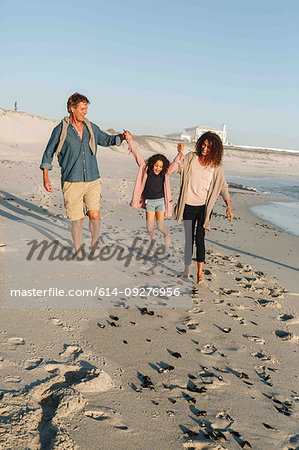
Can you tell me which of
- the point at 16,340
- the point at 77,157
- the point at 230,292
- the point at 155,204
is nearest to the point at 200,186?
the point at 155,204

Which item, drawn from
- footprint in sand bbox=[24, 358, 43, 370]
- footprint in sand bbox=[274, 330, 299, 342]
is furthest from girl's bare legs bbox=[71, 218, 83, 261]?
footprint in sand bbox=[274, 330, 299, 342]

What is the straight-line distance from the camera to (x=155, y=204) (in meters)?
6.14

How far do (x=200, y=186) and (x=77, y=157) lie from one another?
1725 millimetres

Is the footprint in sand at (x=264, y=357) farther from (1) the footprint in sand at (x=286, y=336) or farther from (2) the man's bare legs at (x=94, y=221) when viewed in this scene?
(2) the man's bare legs at (x=94, y=221)

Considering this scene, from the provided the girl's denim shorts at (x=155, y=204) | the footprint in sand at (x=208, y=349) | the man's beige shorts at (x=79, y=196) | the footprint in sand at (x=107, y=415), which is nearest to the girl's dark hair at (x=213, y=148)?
the girl's denim shorts at (x=155, y=204)

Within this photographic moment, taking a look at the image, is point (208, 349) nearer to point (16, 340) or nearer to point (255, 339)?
point (255, 339)

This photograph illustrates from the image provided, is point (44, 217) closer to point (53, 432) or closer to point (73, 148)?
point (73, 148)

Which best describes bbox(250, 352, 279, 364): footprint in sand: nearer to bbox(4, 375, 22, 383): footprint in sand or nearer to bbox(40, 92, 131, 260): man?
bbox(4, 375, 22, 383): footprint in sand

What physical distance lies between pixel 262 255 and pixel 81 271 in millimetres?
3829

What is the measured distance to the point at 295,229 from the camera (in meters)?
11.0

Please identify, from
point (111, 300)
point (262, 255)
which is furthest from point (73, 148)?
point (262, 255)

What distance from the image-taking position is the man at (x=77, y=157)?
4773 mm

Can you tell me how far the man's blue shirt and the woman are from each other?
4.29ft

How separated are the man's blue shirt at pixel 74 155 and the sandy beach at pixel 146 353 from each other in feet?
4.53
